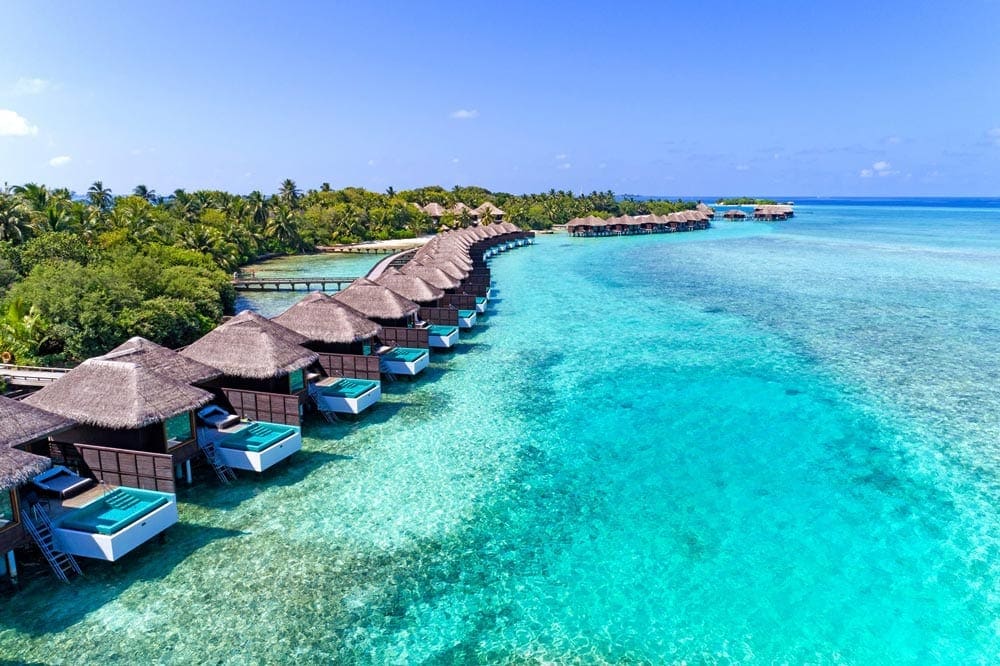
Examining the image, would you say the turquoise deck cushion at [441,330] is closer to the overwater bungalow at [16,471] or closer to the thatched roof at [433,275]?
the thatched roof at [433,275]

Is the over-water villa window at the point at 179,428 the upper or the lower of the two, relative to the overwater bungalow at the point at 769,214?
lower

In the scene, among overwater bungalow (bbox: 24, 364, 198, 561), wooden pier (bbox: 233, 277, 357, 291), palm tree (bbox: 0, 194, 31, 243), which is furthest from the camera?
wooden pier (bbox: 233, 277, 357, 291)

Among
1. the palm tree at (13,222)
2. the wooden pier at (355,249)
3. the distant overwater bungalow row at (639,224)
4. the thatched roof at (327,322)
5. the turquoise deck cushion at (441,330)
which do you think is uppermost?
the palm tree at (13,222)

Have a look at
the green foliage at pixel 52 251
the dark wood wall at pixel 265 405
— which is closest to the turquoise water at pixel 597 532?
the dark wood wall at pixel 265 405

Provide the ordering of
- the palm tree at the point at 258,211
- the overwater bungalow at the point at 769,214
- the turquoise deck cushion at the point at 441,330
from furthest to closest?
1. the overwater bungalow at the point at 769,214
2. the palm tree at the point at 258,211
3. the turquoise deck cushion at the point at 441,330

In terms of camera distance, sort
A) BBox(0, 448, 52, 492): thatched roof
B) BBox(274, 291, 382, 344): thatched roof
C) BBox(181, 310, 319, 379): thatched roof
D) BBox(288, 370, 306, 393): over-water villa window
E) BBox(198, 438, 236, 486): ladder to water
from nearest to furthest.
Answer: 1. BBox(0, 448, 52, 492): thatched roof
2. BBox(198, 438, 236, 486): ladder to water
3. BBox(181, 310, 319, 379): thatched roof
4. BBox(288, 370, 306, 393): over-water villa window
5. BBox(274, 291, 382, 344): thatched roof

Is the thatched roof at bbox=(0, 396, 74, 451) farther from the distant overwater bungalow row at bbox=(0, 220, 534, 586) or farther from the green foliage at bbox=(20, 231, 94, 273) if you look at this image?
the green foliage at bbox=(20, 231, 94, 273)

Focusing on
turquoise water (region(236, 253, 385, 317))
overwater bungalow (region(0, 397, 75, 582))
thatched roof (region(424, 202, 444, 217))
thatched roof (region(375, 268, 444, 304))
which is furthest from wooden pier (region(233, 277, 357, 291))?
thatched roof (region(424, 202, 444, 217))

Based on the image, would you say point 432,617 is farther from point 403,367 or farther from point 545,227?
point 545,227

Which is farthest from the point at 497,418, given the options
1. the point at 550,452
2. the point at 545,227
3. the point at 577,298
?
the point at 545,227
